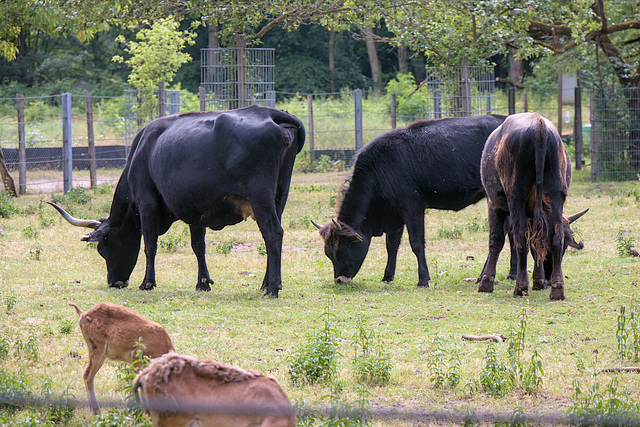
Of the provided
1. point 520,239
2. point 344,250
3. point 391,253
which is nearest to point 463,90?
point 391,253

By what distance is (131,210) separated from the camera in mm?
9367

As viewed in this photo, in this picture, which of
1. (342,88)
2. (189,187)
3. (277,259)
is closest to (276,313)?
(277,259)

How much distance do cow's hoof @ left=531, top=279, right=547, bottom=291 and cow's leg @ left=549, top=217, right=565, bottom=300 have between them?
0.60 meters

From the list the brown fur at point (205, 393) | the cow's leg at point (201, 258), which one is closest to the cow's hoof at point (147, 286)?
the cow's leg at point (201, 258)

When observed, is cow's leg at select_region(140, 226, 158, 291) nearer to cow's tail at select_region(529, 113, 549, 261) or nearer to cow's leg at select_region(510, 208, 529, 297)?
cow's leg at select_region(510, 208, 529, 297)

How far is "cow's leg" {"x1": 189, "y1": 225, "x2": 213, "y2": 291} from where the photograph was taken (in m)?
8.95

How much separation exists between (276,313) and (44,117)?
25922 mm

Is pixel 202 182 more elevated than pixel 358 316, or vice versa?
pixel 202 182

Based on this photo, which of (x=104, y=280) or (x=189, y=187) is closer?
(x=189, y=187)

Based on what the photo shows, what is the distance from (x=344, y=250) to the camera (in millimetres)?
9406

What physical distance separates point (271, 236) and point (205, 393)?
4745 millimetres

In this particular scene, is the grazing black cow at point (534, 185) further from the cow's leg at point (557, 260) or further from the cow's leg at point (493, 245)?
the cow's leg at point (493, 245)

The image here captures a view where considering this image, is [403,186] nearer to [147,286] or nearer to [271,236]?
[271,236]

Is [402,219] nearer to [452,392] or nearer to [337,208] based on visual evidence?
[337,208]
